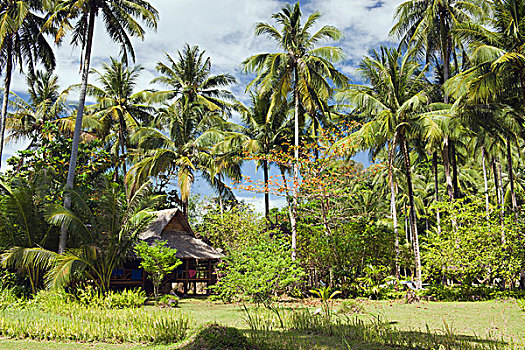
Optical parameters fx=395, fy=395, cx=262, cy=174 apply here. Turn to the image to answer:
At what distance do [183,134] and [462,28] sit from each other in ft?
50.0

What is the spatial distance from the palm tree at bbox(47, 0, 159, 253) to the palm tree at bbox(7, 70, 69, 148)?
21.3 feet

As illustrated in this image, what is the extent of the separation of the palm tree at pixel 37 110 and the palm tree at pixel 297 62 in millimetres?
12287

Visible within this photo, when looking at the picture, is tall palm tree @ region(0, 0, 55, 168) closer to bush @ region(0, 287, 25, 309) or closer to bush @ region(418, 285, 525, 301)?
bush @ region(0, 287, 25, 309)

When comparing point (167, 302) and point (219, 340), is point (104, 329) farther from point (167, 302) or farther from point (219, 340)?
point (167, 302)

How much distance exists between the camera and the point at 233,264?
1302 centimetres

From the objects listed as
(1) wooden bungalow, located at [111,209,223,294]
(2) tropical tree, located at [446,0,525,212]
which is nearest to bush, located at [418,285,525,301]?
(2) tropical tree, located at [446,0,525,212]

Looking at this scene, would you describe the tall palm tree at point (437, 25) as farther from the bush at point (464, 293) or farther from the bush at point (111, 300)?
the bush at point (111, 300)

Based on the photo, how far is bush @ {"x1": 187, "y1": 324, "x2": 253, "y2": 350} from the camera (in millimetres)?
5908

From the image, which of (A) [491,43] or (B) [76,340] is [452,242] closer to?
(A) [491,43]

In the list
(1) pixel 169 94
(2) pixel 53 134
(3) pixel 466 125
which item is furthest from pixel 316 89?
(2) pixel 53 134

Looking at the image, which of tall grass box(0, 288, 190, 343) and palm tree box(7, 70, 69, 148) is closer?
tall grass box(0, 288, 190, 343)

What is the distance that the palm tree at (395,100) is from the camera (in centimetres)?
1641

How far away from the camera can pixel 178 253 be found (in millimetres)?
17562

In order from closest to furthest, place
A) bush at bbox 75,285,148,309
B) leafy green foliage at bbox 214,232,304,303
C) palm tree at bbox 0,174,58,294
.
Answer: bush at bbox 75,285,148,309 < leafy green foliage at bbox 214,232,304,303 < palm tree at bbox 0,174,58,294
